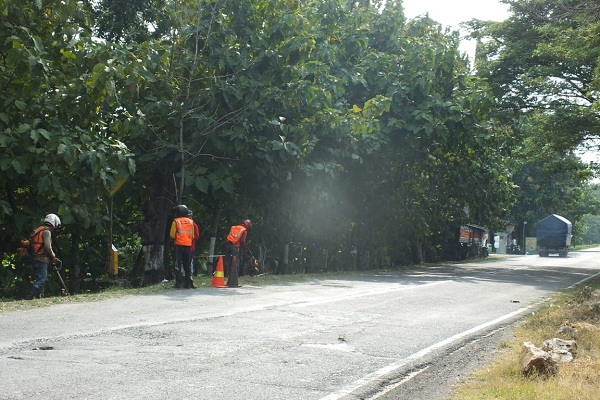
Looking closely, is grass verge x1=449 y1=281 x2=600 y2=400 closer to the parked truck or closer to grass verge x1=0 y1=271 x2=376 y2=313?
grass verge x1=0 y1=271 x2=376 y2=313

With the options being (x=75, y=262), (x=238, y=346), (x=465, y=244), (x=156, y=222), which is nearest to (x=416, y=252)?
(x=465, y=244)

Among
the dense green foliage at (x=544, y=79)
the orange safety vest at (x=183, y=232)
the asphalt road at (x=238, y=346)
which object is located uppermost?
the dense green foliage at (x=544, y=79)

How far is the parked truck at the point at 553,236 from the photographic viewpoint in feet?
232

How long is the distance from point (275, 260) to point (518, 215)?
204 ft

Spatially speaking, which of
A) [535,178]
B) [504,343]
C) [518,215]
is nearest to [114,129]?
[504,343]

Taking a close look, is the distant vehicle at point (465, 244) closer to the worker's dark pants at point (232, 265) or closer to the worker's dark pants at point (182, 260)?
the worker's dark pants at point (232, 265)

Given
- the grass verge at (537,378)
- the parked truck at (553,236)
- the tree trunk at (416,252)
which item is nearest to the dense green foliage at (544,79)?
the tree trunk at (416,252)

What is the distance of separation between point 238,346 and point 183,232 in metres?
7.27

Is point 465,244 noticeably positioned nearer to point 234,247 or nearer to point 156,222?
point 156,222

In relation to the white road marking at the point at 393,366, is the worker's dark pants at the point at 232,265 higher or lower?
higher

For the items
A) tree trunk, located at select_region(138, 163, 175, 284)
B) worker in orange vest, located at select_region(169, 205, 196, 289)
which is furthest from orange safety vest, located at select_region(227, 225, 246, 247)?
tree trunk, located at select_region(138, 163, 175, 284)

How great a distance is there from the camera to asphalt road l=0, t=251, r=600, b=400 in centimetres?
661

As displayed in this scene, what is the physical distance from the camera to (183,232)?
15.6m

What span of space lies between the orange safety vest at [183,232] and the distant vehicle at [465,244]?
120 feet
